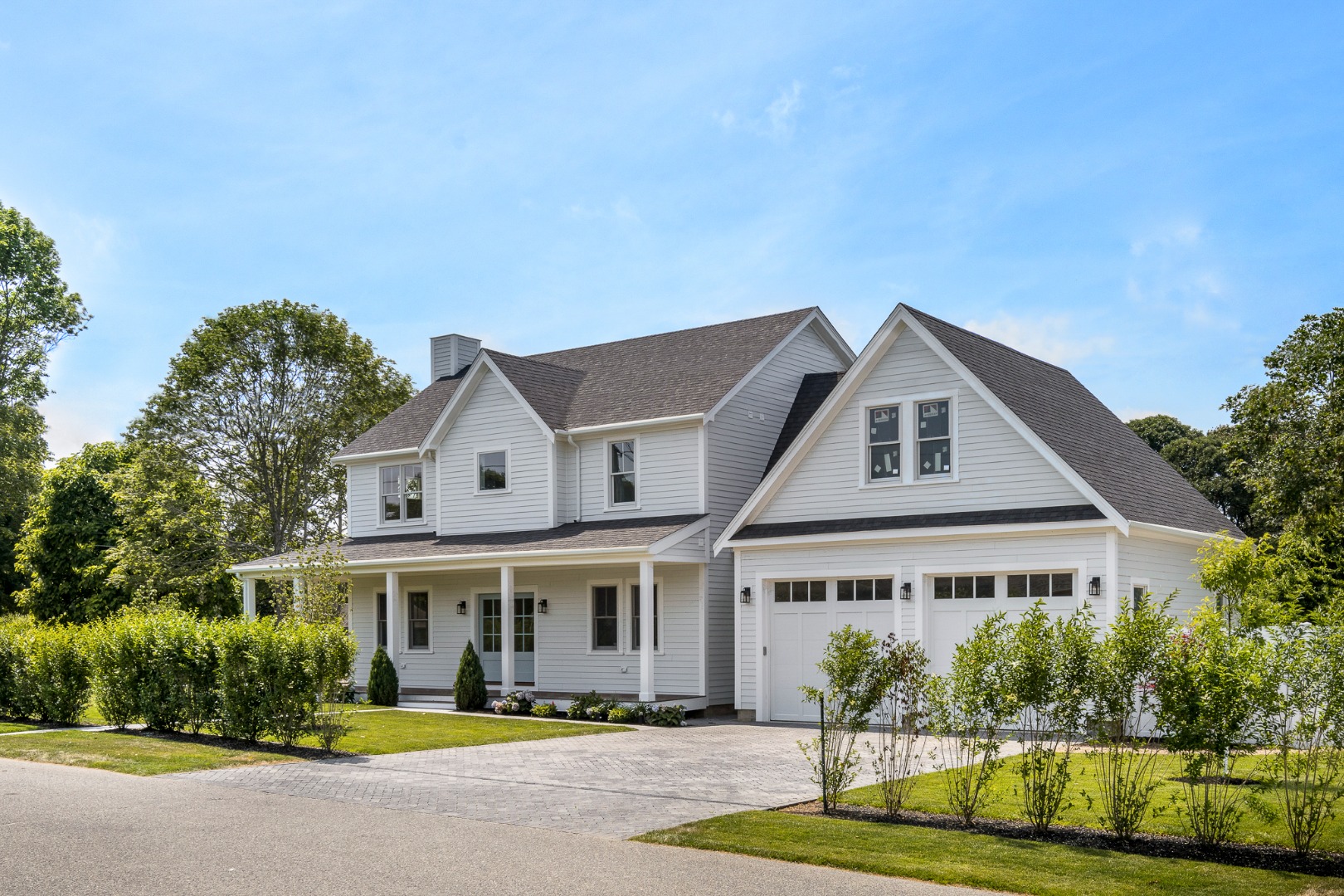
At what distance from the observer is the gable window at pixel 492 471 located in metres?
26.4

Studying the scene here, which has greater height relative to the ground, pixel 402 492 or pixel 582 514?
pixel 402 492

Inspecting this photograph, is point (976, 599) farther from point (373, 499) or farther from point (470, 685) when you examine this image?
point (373, 499)

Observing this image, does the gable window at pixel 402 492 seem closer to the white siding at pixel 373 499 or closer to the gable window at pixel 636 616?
the white siding at pixel 373 499

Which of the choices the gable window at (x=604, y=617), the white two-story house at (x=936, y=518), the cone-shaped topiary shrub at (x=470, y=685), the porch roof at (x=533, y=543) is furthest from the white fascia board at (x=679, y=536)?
the cone-shaped topiary shrub at (x=470, y=685)

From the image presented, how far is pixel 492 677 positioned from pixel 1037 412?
13498mm

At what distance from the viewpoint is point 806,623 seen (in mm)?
20953

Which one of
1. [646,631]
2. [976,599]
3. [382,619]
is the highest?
[976,599]

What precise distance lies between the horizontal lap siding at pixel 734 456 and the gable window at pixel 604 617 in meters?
2.43

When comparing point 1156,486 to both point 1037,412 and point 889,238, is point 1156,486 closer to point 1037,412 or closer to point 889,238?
point 1037,412

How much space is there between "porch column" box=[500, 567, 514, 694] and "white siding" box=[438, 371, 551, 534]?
6.25ft

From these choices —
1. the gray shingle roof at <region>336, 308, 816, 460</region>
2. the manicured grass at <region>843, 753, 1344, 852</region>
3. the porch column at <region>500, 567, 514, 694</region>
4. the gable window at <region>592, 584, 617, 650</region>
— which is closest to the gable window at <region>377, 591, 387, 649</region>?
the gray shingle roof at <region>336, 308, 816, 460</region>

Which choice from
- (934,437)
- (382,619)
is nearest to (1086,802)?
(934,437)

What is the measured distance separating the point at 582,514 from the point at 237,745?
10180 mm

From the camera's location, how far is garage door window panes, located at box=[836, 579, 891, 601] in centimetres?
2000
